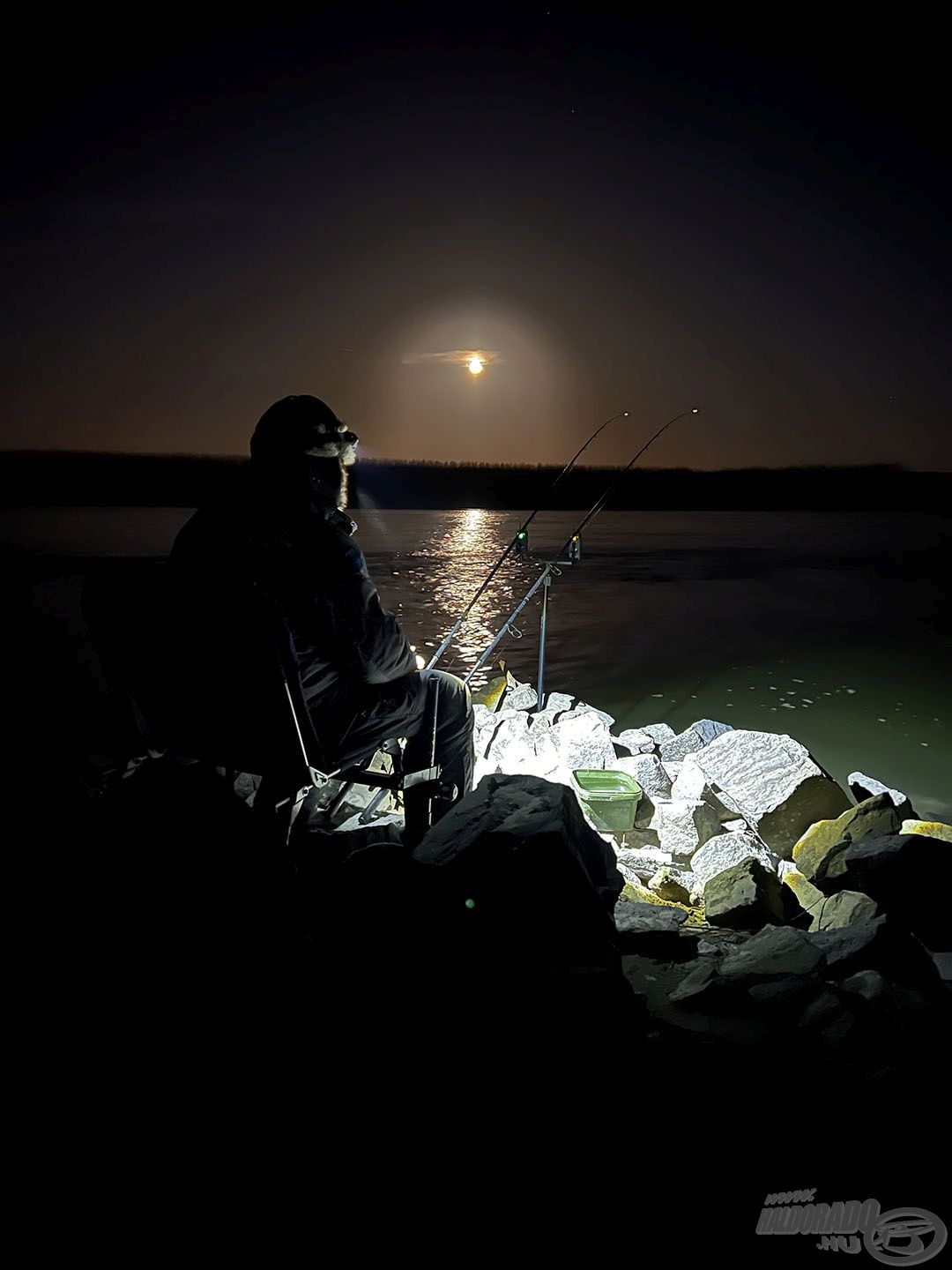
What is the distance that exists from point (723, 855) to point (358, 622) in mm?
2863

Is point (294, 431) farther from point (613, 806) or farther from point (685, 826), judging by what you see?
point (685, 826)

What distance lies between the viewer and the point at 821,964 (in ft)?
8.18

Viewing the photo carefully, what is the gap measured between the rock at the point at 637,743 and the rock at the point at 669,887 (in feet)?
6.32

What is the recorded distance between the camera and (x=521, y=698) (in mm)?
7445

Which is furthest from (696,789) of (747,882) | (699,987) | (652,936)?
(699,987)

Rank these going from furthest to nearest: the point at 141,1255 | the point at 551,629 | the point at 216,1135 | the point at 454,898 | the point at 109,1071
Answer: the point at 551,629 → the point at 454,898 → the point at 109,1071 → the point at 216,1135 → the point at 141,1255

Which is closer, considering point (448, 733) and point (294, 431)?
point (294, 431)

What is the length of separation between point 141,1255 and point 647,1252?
1.07 meters

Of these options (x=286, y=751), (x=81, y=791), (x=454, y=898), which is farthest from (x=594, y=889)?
(x=81, y=791)

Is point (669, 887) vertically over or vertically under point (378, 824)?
under

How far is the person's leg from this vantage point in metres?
2.94

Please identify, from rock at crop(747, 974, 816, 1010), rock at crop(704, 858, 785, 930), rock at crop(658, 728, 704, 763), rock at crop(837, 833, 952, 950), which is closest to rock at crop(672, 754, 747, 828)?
rock at crop(658, 728, 704, 763)

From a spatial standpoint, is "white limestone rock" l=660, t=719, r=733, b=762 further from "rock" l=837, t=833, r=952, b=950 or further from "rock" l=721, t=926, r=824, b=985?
"rock" l=721, t=926, r=824, b=985

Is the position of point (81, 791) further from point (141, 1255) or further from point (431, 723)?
point (141, 1255)
